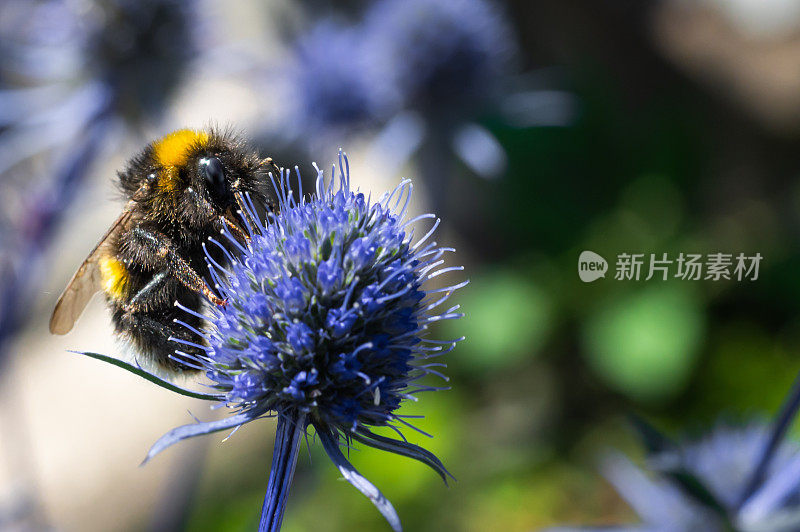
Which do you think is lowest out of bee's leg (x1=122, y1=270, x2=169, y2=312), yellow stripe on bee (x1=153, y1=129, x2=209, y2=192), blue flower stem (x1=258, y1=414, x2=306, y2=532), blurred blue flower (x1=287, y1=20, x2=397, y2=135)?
blue flower stem (x1=258, y1=414, x2=306, y2=532)

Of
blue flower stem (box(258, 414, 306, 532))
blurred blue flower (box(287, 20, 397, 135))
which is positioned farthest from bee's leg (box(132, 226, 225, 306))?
blurred blue flower (box(287, 20, 397, 135))

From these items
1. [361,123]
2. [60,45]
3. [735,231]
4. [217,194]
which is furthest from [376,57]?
[735,231]

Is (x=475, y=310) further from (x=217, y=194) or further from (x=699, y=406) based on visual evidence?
(x=217, y=194)

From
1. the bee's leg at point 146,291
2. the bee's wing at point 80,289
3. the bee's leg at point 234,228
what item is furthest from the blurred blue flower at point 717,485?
the bee's wing at point 80,289

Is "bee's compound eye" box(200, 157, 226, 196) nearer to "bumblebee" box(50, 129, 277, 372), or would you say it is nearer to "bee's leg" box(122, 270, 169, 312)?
"bumblebee" box(50, 129, 277, 372)

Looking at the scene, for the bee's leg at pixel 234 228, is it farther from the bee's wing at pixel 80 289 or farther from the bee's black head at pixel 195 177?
the bee's wing at pixel 80 289
